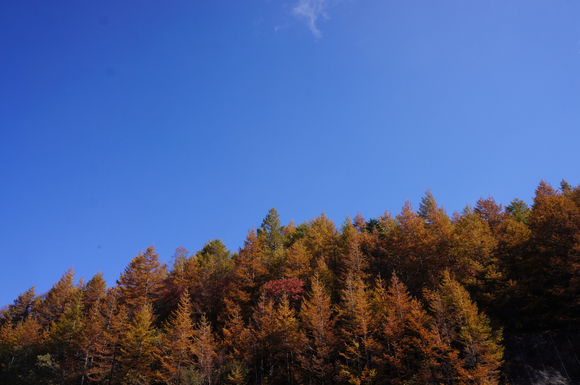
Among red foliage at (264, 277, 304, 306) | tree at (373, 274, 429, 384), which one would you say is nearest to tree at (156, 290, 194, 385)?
red foliage at (264, 277, 304, 306)

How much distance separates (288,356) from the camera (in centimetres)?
3441

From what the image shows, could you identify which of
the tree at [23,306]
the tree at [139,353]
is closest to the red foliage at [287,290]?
the tree at [139,353]

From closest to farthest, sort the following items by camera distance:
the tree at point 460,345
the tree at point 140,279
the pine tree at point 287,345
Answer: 1. the tree at point 460,345
2. the pine tree at point 287,345
3. the tree at point 140,279

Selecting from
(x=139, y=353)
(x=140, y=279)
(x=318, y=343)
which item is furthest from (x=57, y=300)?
(x=318, y=343)

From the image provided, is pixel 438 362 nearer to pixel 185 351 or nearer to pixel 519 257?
pixel 519 257

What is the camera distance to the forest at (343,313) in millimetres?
29062

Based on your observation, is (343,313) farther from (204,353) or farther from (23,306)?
(23,306)

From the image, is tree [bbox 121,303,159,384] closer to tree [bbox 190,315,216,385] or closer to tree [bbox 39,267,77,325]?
tree [bbox 190,315,216,385]

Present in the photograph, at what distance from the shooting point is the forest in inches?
1144

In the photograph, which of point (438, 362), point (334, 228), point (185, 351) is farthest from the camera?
point (334, 228)

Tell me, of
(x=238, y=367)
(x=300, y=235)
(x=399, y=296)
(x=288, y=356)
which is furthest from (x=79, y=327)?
(x=399, y=296)

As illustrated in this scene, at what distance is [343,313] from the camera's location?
3244 centimetres

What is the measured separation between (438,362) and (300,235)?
33835 mm

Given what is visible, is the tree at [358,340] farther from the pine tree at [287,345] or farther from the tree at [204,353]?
the tree at [204,353]
